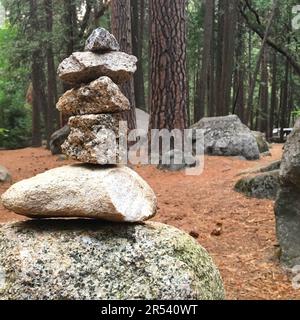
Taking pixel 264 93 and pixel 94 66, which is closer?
pixel 94 66

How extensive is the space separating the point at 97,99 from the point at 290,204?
2.78m

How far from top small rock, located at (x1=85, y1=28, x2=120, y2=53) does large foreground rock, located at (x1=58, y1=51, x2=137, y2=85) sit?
0.16 ft

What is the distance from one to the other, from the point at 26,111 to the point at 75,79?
2308cm

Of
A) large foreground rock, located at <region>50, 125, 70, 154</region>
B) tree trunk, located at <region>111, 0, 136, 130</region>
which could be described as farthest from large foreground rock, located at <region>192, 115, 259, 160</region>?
large foreground rock, located at <region>50, 125, 70, 154</region>

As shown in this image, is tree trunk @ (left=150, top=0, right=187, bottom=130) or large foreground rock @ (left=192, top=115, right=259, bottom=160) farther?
large foreground rock @ (left=192, top=115, right=259, bottom=160)

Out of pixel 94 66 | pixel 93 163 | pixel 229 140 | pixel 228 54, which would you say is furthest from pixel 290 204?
pixel 228 54

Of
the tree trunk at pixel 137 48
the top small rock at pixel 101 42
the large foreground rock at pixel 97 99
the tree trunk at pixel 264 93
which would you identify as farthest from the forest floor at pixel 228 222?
the tree trunk at pixel 264 93

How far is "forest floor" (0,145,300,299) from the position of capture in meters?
5.25

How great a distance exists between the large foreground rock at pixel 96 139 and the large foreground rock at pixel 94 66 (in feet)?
1.29

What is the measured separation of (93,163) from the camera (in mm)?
4281

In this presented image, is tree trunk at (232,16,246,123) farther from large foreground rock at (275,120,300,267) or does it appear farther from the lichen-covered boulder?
large foreground rock at (275,120,300,267)

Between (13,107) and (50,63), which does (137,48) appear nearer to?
(50,63)

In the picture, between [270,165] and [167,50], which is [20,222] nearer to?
[270,165]

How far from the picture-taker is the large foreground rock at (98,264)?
150 inches
